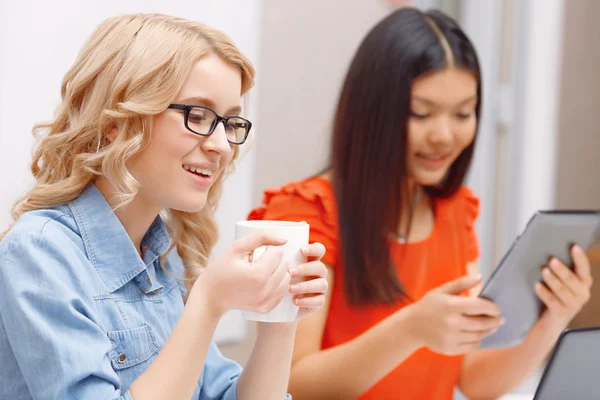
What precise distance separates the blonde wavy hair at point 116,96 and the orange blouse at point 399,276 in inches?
18.6

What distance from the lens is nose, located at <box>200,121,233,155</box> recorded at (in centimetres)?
87

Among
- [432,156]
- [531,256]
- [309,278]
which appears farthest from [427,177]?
[309,278]

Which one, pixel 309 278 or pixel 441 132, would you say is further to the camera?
pixel 441 132

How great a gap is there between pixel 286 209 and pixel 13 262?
67 cm

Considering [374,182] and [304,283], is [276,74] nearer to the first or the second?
[374,182]

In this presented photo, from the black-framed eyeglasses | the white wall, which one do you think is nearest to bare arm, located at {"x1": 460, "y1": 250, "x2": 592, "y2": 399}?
the black-framed eyeglasses

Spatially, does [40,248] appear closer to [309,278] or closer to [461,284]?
[309,278]

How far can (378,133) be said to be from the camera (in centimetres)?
137

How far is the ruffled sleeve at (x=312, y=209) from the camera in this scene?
4.49 ft

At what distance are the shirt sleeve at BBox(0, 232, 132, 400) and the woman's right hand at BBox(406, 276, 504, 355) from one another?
1.86 feet

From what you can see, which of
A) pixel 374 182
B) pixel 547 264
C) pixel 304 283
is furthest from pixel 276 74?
pixel 304 283

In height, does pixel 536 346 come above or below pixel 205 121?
below

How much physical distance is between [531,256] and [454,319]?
6.2 inches

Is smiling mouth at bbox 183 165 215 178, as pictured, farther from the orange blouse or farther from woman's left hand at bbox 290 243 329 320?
the orange blouse
